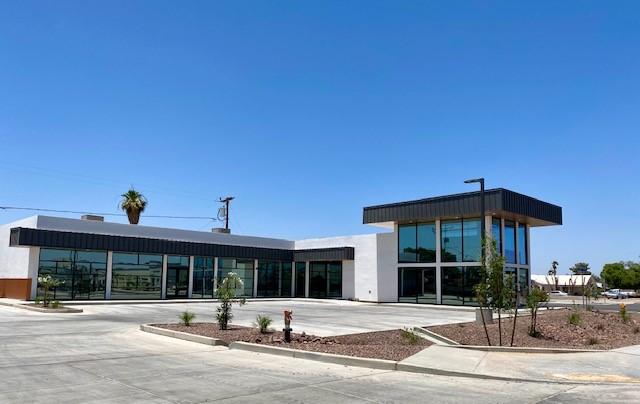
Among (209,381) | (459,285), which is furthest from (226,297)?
(459,285)

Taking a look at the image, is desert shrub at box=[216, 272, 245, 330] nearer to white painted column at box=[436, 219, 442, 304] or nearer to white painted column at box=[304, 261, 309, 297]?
white painted column at box=[436, 219, 442, 304]

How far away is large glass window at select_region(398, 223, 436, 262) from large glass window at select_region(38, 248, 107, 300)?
A: 834 inches

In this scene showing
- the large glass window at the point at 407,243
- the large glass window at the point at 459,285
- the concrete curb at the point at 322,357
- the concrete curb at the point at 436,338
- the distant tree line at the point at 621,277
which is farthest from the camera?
the distant tree line at the point at 621,277

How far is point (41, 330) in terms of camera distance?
18.3 metres

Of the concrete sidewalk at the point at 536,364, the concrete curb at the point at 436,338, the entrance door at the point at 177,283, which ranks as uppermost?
the entrance door at the point at 177,283

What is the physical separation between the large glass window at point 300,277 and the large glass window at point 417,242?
1210 cm

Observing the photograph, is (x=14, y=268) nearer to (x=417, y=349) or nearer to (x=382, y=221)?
(x=382, y=221)

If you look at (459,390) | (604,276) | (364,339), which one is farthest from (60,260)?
(604,276)

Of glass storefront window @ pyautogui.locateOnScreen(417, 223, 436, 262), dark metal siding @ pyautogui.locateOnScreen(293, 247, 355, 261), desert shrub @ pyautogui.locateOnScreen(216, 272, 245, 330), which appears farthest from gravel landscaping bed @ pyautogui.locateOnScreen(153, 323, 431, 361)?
dark metal siding @ pyautogui.locateOnScreen(293, 247, 355, 261)

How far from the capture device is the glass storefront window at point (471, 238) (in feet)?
114

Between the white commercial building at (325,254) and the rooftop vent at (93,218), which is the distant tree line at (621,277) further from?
the rooftop vent at (93,218)

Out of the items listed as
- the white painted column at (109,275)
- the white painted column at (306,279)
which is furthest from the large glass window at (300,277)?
the white painted column at (109,275)

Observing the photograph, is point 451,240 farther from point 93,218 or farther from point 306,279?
point 93,218

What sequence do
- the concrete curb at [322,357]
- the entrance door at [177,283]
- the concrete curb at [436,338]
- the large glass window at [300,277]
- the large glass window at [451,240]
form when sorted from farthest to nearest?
the large glass window at [300,277] → the entrance door at [177,283] → the large glass window at [451,240] → the concrete curb at [436,338] → the concrete curb at [322,357]
